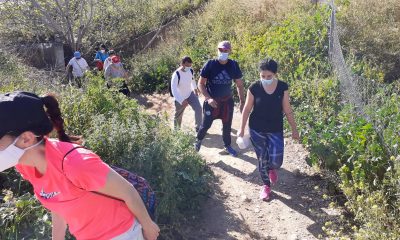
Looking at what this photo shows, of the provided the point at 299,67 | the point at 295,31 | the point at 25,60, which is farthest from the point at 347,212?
the point at 25,60

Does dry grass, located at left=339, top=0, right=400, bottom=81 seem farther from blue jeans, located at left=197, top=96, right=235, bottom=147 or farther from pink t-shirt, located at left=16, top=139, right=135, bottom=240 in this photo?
pink t-shirt, located at left=16, top=139, right=135, bottom=240

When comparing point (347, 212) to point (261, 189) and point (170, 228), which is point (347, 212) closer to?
point (261, 189)

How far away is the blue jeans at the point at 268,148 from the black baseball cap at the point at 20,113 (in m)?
2.89

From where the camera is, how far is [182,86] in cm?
614

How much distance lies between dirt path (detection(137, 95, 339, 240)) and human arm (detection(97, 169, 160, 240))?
202 centimetres

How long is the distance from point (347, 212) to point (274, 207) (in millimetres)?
720

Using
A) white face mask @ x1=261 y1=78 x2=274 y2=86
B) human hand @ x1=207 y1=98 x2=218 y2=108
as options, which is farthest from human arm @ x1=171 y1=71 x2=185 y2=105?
white face mask @ x1=261 y1=78 x2=274 y2=86

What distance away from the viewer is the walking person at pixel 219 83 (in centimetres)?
523

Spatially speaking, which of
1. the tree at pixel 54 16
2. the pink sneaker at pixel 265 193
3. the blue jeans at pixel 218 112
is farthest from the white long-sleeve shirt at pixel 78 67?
the pink sneaker at pixel 265 193

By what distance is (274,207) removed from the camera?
4422 millimetres

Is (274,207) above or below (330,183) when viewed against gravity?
below

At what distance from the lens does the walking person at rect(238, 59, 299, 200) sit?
4.18m

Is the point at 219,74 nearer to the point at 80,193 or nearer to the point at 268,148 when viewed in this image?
the point at 268,148

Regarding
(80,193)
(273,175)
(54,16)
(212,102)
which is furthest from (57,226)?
(54,16)
